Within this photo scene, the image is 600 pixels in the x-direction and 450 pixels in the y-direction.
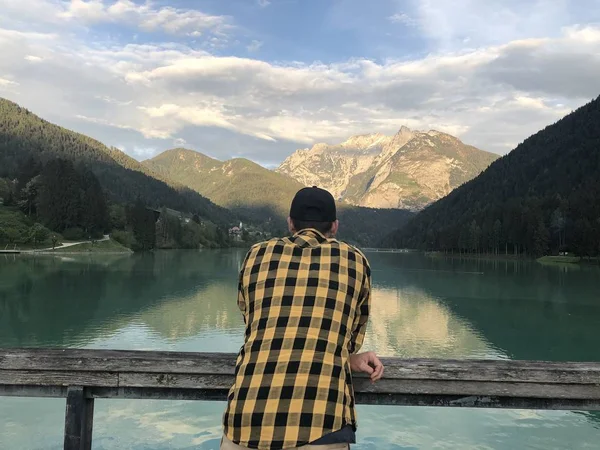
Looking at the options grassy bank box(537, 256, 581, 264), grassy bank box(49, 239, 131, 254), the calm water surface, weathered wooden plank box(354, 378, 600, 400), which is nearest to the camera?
weathered wooden plank box(354, 378, 600, 400)

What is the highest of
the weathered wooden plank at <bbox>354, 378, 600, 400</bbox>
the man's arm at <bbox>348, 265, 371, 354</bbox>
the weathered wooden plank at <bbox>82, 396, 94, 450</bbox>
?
the man's arm at <bbox>348, 265, 371, 354</bbox>

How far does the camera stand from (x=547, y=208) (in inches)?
5344

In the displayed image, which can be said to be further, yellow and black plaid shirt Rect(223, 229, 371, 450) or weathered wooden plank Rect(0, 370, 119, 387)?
weathered wooden plank Rect(0, 370, 119, 387)

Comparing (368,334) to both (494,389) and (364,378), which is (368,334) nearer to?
(494,389)

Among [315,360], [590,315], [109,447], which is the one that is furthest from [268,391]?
[590,315]

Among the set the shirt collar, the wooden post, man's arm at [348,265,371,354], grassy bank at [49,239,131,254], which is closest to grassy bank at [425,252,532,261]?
grassy bank at [49,239,131,254]

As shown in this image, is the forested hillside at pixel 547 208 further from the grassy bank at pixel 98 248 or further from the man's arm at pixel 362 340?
the man's arm at pixel 362 340

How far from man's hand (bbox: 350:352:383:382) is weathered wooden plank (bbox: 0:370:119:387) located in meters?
1.86

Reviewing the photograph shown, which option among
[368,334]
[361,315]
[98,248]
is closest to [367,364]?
[361,315]

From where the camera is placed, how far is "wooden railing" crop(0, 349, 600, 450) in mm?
3826

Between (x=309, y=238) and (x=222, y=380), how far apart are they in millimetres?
1377

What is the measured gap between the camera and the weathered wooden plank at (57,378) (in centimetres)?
389

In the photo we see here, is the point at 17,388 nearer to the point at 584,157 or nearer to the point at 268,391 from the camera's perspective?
the point at 268,391

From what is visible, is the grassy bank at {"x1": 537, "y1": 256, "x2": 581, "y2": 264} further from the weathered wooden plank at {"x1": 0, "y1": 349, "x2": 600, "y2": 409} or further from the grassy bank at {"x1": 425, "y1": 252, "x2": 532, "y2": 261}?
the weathered wooden plank at {"x1": 0, "y1": 349, "x2": 600, "y2": 409}
